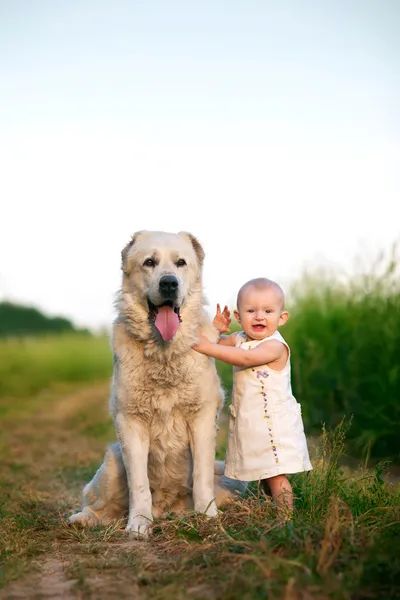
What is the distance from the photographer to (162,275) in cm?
425

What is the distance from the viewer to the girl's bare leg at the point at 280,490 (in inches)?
158

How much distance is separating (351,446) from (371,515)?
352cm

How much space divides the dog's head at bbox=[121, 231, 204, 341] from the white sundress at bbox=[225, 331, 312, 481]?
1.70 ft

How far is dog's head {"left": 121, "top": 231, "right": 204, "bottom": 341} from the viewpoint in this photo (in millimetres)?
4277

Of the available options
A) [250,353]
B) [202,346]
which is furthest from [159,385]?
[250,353]

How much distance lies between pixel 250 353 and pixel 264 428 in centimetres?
48

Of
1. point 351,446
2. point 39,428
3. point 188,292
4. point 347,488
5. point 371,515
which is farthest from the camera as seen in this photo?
point 39,428

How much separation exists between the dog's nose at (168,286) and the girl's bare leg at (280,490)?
4.38 ft

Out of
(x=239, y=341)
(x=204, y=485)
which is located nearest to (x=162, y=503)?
(x=204, y=485)

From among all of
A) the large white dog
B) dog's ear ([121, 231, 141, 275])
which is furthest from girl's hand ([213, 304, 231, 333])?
dog's ear ([121, 231, 141, 275])

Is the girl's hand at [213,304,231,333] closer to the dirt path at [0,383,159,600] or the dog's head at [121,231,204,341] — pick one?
the dog's head at [121,231,204,341]

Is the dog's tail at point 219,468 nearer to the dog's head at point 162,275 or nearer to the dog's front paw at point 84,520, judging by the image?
the dog's front paw at point 84,520

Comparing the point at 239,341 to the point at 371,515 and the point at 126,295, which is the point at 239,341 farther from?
the point at 371,515

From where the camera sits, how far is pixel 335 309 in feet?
31.2
